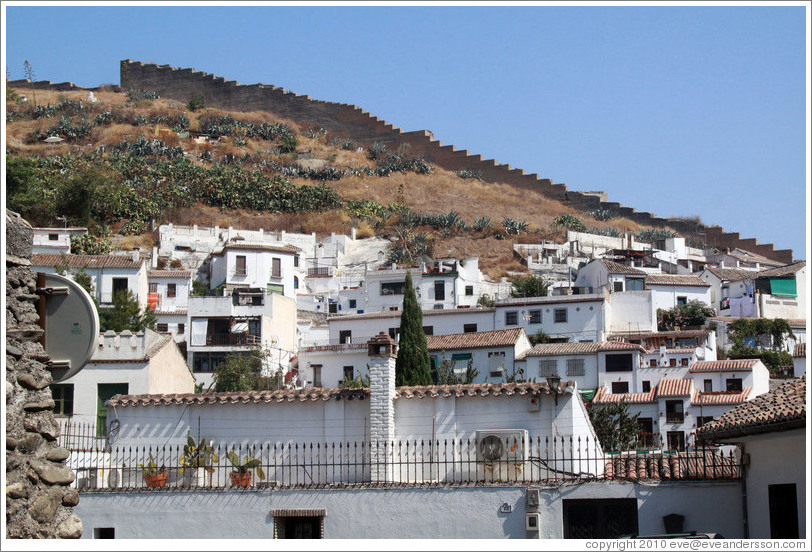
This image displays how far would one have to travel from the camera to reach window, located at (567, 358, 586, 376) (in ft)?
128

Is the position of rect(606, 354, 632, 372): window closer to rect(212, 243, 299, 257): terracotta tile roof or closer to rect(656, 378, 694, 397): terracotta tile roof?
rect(656, 378, 694, 397): terracotta tile roof

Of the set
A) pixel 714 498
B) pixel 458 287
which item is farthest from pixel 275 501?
pixel 458 287

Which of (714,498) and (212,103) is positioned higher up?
(212,103)

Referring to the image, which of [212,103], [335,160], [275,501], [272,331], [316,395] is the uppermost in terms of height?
[212,103]

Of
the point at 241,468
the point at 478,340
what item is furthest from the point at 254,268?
the point at 241,468

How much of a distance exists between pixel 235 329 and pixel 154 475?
26707 mm

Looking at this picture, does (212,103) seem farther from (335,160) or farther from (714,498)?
(714,498)

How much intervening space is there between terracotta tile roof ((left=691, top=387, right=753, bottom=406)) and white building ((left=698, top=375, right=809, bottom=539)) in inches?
791

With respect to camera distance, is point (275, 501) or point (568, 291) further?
point (568, 291)

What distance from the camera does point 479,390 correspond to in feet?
57.7

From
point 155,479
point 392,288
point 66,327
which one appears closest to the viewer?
point 66,327

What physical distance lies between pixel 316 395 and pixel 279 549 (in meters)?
9.01

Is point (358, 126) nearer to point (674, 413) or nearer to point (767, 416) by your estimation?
point (674, 413)

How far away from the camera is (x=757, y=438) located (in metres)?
14.3
